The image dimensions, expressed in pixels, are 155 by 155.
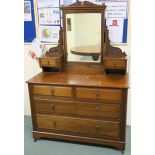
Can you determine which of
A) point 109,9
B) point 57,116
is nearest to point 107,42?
point 109,9

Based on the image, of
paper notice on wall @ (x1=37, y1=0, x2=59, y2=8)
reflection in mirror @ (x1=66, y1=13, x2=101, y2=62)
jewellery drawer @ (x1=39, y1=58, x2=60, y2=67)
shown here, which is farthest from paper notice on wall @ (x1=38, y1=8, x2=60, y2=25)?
jewellery drawer @ (x1=39, y1=58, x2=60, y2=67)

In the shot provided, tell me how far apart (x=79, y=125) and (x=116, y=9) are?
4.36 ft

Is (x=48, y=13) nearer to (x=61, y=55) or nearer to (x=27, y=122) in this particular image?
(x=61, y=55)

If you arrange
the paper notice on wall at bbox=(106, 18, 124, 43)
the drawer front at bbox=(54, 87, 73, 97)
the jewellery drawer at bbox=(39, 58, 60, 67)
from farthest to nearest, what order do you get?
the jewellery drawer at bbox=(39, 58, 60, 67) → the paper notice on wall at bbox=(106, 18, 124, 43) → the drawer front at bbox=(54, 87, 73, 97)

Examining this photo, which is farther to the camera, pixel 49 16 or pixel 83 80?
pixel 49 16

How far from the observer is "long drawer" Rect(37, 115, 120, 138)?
7.19ft

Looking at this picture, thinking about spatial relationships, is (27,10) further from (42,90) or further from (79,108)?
(79,108)

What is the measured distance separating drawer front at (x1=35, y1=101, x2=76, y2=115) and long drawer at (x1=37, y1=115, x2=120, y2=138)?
Answer: 2.5 inches

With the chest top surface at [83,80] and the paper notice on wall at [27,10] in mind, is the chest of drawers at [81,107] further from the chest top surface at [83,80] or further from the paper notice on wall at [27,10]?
the paper notice on wall at [27,10]

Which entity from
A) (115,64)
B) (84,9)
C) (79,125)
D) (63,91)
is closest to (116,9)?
(84,9)

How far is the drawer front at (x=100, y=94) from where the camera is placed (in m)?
2.07

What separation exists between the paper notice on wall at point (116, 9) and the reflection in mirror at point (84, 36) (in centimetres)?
13

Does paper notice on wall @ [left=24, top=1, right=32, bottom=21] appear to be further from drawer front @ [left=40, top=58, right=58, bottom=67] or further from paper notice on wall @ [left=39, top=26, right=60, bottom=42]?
drawer front @ [left=40, top=58, right=58, bottom=67]

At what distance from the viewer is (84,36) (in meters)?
2.38
